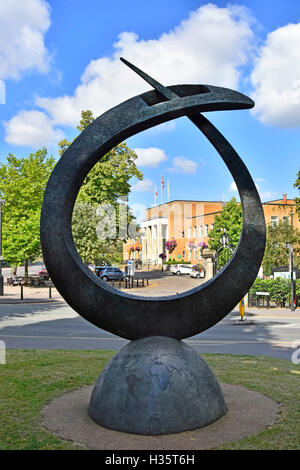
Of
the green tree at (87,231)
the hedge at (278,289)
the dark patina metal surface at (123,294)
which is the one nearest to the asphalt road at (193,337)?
the hedge at (278,289)

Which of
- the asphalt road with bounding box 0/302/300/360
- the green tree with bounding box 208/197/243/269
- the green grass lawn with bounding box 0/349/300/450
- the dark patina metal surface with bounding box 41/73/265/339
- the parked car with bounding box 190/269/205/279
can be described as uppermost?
the green tree with bounding box 208/197/243/269

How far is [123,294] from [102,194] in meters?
34.0

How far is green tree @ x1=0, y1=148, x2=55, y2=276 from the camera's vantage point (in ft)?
119

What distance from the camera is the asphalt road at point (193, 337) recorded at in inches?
509

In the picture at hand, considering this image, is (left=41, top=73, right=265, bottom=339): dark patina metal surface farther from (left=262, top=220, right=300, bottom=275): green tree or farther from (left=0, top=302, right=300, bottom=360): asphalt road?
(left=262, top=220, right=300, bottom=275): green tree

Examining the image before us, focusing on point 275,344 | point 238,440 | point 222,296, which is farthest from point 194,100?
point 275,344

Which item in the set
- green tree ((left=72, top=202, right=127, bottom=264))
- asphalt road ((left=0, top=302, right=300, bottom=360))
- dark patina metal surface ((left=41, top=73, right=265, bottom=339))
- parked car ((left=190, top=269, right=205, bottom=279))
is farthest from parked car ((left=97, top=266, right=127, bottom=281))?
dark patina metal surface ((left=41, top=73, right=265, bottom=339))

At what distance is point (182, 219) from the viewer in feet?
244

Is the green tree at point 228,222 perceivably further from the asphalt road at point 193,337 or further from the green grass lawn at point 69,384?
the green grass lawn at point 69,384

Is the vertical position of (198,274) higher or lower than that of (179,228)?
lower

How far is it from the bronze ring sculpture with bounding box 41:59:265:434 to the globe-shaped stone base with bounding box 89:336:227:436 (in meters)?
0.15

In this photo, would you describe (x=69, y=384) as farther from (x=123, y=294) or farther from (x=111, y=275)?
(x=111, y=275)

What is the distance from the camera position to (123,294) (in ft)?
23.3

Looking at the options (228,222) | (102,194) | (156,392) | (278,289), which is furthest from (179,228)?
(156,392)
